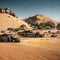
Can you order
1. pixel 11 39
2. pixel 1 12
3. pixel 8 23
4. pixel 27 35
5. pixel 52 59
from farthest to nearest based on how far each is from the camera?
1. pixel 1 12
2. pixel 8 23
3. pixel 27 35
4. pixel 11 39
5. pixel 52 59

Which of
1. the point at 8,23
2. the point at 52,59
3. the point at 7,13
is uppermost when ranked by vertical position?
the point at 7,13

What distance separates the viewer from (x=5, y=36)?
23.0 meters

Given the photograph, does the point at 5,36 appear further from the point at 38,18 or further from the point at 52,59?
the point at 38,18

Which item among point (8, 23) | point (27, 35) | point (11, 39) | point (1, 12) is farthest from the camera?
point (1, 12)

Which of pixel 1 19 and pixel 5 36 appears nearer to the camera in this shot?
pixel 5 36

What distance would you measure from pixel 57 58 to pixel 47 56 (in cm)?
76

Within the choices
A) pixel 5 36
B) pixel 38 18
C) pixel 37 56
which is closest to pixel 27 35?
pixel 5 36

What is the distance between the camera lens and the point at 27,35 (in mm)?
34875

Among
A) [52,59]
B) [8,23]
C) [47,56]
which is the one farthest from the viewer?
[8,23]

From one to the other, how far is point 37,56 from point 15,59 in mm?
1584

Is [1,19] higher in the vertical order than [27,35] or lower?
higher

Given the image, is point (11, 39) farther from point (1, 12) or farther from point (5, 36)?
point (1, 12)

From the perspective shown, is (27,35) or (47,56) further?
(27,35)

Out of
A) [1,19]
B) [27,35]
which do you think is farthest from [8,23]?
[27,35]
